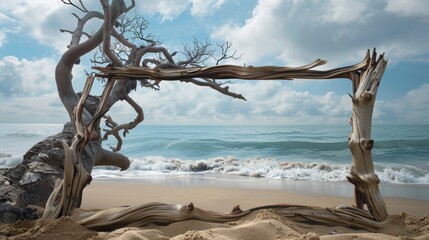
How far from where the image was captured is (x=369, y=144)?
2238 mm

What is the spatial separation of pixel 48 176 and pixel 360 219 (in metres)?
2.94

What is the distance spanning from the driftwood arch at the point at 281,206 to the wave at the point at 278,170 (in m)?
5.21

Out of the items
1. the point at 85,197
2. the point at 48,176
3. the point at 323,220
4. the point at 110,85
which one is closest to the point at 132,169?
the point at 85,197

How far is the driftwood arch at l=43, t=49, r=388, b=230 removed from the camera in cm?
215

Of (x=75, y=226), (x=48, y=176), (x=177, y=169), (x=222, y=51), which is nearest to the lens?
(x=75, y=226)

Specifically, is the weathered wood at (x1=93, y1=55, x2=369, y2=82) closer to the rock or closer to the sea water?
the rock

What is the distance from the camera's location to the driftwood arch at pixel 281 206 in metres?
Answer: 2.15

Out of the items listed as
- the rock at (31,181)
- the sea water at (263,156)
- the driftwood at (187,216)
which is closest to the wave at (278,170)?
the sea water at (263,156)

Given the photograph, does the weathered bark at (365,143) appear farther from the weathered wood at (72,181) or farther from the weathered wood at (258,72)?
the weathered wood at (72,181)

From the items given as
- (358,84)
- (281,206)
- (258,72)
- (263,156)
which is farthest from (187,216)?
(263,156)

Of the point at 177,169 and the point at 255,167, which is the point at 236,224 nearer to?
the point at 255,167

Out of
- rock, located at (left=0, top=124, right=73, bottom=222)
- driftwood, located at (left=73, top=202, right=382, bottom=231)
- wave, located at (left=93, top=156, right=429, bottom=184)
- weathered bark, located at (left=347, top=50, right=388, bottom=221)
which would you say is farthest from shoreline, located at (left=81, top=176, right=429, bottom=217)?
weathered bark, located at (left=347, top=50, right=388, bottom=221)

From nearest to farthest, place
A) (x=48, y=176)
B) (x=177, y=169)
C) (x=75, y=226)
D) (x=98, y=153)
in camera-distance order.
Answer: (x=75, y=226)
(x=48, y=176)
(x=98, y=153)
(x=177, y=169)

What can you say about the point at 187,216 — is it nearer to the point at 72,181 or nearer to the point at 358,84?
the point at 72,181
